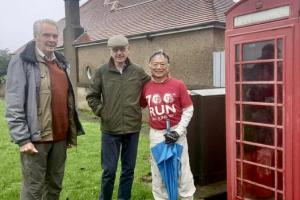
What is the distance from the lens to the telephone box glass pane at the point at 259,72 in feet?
12.8

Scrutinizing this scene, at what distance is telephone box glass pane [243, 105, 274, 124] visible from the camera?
3977 millimetres

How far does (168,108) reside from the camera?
405 centimetres

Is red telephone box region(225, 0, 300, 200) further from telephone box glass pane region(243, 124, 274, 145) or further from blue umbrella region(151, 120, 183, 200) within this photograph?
blue umbrella region(151, 120, 183, 200)

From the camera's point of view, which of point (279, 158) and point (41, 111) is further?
point (279, 158)

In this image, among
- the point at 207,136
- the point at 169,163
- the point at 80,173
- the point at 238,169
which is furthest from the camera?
the point at 80,173

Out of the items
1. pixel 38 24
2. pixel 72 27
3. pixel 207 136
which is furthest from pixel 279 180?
pixel 72 27

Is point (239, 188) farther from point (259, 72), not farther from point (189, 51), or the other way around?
point (189, 51)

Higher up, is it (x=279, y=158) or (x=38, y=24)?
(x=38, y=24)

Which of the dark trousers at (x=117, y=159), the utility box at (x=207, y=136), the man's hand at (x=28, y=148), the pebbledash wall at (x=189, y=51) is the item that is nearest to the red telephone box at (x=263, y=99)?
the utility box at (x=207, y=136)

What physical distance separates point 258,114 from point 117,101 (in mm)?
1557

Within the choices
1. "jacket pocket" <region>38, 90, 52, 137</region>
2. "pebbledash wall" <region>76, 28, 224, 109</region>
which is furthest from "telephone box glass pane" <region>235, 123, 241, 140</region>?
"pebbledash wall" <region>76, 28, 224, 109</region>

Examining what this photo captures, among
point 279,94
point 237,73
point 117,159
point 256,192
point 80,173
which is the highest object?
point 237,73

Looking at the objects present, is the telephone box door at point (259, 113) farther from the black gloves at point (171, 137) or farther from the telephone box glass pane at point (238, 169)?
the black gloves at point (171, 137)

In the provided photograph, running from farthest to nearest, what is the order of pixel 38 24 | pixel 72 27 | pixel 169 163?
pixel 72 27
pixel 169 163
pixel 38 24
